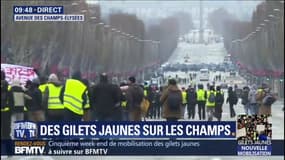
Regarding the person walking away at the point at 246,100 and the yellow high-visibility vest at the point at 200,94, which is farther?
the yellow high-visibility vest at the point at 200,94

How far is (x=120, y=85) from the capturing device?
1158 centimetres

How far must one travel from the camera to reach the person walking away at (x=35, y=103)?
11188mm

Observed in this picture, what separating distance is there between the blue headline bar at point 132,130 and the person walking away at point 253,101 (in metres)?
0.50

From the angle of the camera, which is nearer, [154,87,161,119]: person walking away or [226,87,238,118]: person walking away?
[226,87,238,118]: person walking away

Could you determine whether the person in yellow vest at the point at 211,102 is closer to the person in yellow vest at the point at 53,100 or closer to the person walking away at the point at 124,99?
the person walking away at the point at 124,99

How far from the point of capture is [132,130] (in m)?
10.8

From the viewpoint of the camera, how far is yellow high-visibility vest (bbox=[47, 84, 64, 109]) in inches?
460

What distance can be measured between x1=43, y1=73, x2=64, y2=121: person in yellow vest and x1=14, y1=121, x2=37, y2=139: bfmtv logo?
27 cm

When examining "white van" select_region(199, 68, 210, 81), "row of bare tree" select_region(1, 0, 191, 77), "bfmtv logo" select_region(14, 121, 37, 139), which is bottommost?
"bfmtv logo" select_region(14, 121, 37, 139)

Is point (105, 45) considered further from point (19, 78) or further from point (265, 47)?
Answer: point (265, 47)

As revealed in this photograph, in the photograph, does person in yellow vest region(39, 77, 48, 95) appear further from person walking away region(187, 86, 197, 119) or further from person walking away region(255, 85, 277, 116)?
person walking away region(255, 85, 277, 116)

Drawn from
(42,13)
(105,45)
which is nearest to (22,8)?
(42,13)

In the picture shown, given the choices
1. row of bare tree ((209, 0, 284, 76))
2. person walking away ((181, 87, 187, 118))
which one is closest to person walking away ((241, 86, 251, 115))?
row of bare tree ((209, 0, 284, 76))

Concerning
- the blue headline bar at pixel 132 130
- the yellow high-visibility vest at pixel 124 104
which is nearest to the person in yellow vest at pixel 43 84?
the blue headline bar at pixel 132 130
